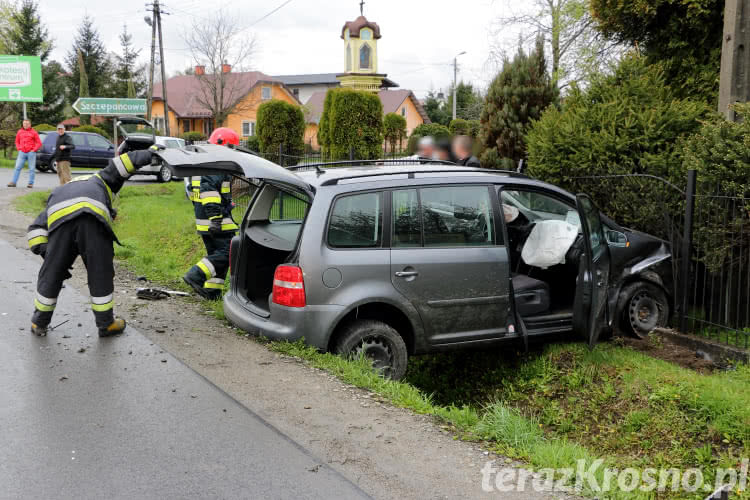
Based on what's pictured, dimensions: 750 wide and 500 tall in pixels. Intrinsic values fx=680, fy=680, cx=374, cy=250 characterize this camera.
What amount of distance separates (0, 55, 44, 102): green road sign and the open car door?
29286 mm

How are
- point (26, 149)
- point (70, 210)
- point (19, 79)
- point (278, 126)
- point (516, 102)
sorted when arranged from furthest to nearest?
point (19, 79)
point (26, 149)
point (278, 126)
point (516, 102)
point (70, 210)

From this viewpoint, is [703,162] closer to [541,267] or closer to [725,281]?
[725,281]

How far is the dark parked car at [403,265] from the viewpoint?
5.29 metres

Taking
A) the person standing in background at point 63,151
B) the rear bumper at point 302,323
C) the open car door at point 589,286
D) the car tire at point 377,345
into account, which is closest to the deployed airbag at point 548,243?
the open car door at point 589,286

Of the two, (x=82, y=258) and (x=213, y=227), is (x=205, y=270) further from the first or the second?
(x=82, y=258)

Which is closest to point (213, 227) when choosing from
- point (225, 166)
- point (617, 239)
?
point (225, 166)

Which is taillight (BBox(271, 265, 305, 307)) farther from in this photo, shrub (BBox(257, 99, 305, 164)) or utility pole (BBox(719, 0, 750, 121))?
shrub (BBox(257, 99, 305, 164))

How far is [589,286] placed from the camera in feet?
18.2

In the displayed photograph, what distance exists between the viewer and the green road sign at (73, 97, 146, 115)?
24250 mm

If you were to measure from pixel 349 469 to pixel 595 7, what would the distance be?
897cm

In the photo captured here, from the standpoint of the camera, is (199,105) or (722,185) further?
→ (199,105)

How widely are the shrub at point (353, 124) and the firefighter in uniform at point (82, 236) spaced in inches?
401

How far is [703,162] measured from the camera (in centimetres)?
669

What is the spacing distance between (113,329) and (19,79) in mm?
27759
